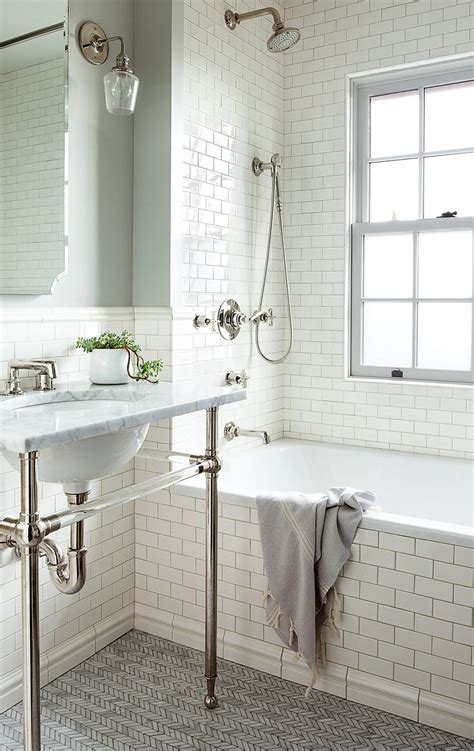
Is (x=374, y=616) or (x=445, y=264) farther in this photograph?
(x=445, y=264)

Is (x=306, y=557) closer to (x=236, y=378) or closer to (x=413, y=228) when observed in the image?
(x=236, y=378)

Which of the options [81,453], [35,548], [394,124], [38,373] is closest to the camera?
[35,548]

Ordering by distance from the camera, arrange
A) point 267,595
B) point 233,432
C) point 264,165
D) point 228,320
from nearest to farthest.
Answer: point 267,595 → point 228,320 → point 233,432 → point 264,165

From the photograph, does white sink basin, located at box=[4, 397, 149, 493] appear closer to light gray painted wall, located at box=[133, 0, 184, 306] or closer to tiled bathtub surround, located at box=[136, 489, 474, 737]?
tiled bathtub surround, located at box=[136, 489, 474, 737]

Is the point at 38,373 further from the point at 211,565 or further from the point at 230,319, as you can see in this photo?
the point at 230,319

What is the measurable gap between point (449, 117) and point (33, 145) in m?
1.99

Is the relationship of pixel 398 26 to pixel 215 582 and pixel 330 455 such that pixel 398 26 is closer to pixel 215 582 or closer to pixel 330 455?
pixel 330 455

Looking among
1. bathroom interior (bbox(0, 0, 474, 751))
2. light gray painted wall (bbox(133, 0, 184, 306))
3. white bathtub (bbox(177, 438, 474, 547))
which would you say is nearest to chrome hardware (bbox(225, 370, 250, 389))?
bathroom interior (bbox(0, 0, 474, 751))

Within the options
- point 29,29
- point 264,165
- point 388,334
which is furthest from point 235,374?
point 29,29

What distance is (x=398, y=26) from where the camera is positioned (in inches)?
122

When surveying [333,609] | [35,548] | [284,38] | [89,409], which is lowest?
[333,609]

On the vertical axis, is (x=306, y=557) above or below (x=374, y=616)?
above

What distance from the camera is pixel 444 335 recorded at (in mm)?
3217

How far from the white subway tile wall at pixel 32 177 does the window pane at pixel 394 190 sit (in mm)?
1683
